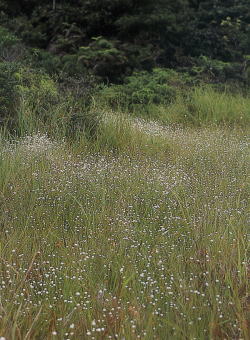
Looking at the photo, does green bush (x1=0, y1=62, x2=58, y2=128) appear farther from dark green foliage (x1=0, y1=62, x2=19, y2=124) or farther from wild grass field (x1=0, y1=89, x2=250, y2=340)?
wild grass field (x1=0, y1=89, x2=250, y2=340)

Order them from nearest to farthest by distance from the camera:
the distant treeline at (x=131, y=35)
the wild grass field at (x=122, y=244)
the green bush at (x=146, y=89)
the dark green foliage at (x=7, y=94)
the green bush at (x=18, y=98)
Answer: the wild grass field at (x=122, y=244)
the green bush at (x=18, y=98)
the dark green foliage at (x=7, y=94)
the green bush at (x=146, y=89)
the distant treeline at (x=131, y=35)

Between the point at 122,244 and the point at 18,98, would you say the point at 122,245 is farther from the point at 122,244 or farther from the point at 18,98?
the point at 18,98

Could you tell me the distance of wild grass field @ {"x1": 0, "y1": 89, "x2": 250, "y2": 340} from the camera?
297 cm

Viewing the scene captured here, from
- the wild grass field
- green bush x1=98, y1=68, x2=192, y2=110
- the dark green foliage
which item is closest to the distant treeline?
green bush x1=98, y1=68, x2=192, y2=110

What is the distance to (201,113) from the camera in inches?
416

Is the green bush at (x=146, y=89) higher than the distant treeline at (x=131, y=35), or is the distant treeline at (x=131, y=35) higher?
the distant treeline at (x=131, y=35)

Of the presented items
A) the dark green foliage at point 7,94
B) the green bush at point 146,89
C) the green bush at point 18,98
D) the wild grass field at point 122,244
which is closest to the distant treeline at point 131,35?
the green bush at point 146,89

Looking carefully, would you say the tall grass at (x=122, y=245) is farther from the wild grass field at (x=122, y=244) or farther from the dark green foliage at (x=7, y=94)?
the dark green foliage at (x=7, y=94)

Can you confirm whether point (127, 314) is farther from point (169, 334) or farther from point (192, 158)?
point (192, 158)

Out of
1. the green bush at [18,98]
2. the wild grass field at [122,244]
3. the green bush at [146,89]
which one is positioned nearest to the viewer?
the wild grass field at [122,244]

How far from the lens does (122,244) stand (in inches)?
155

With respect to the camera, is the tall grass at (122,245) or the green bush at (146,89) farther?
the green bush at (146,89)

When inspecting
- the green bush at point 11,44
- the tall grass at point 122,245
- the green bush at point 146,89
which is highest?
the green bush at point 11,44

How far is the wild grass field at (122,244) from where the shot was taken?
2.97m
